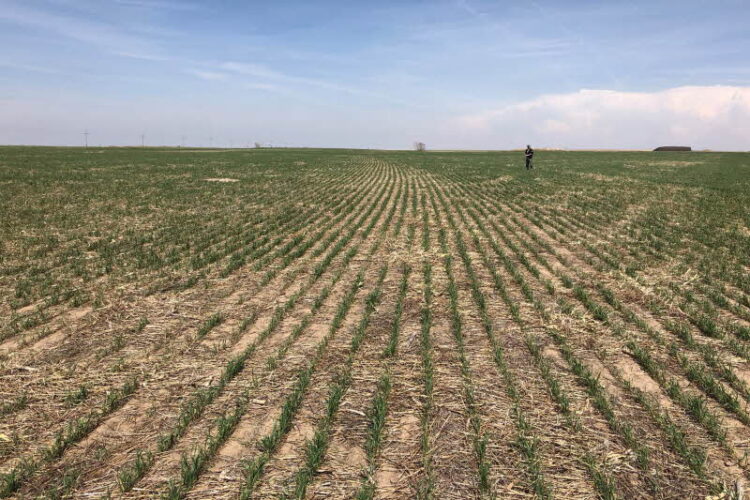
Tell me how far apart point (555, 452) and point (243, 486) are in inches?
119

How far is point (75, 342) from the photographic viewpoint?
6.25 m

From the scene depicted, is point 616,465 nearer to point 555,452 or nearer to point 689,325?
point 555,452

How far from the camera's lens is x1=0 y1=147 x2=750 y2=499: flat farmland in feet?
12.5

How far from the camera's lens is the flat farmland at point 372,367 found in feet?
12.5

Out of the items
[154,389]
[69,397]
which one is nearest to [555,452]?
[154,389]

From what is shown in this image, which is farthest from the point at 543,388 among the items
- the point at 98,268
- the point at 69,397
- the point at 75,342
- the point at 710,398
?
the point at 98,268

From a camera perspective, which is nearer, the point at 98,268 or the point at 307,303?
the point at 307,303

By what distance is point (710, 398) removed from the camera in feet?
16.4

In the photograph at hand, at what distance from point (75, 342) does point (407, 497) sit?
563 centimetres

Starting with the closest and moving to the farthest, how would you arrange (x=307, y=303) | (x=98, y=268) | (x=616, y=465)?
1. (x=616, y=465)
2. (x=307, y=303)
3. (x=98, y=268)

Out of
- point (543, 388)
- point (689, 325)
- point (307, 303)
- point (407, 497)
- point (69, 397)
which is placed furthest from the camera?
point (307, 303)

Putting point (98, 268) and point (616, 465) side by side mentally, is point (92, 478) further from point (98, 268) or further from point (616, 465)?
point (98, 268)

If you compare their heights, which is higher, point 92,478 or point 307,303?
point 307,303

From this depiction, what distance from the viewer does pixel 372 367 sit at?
18.6 ft
